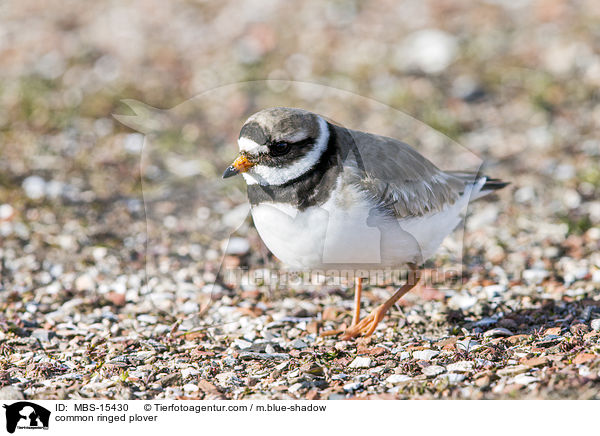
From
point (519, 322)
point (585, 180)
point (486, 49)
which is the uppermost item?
point (486, 49)

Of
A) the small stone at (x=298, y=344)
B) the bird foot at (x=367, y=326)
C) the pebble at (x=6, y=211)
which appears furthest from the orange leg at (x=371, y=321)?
the pebble at (x=6, y=211)

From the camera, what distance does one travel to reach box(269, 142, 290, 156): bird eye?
398 cm

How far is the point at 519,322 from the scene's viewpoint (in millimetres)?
4480

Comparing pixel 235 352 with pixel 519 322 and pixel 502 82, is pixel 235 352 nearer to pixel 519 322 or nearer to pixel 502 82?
pixel 519 322

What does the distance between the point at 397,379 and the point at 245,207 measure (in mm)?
2782

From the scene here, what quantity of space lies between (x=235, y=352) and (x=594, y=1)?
8087mm

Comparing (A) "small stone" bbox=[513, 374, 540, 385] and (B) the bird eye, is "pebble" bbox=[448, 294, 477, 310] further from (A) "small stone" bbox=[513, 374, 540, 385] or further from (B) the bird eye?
(B) the bird eye

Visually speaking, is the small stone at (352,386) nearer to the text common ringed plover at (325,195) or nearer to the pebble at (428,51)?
the text common ringed plover at (325,195)

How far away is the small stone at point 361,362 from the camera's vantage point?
4.09 m

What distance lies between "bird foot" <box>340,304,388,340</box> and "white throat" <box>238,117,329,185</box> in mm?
1194

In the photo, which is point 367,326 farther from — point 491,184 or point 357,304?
point 491,184

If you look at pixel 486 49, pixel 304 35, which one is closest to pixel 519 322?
pixel 486 49
